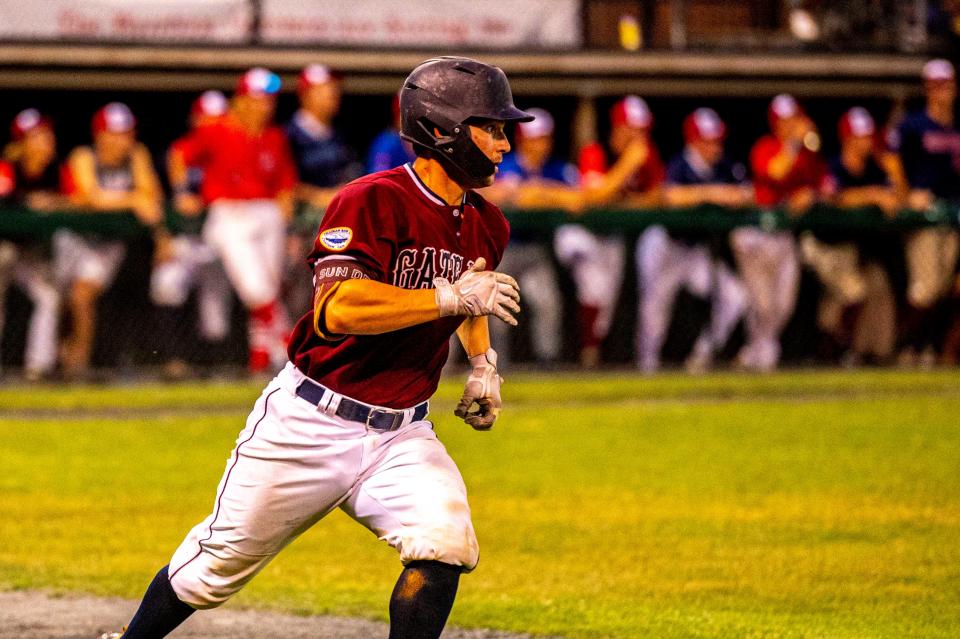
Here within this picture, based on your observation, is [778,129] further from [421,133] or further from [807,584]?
[421,133]

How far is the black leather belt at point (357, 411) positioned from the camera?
15.0 feet

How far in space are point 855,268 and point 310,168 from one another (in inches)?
187

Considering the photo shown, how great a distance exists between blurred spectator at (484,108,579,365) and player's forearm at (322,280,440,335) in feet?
28.3

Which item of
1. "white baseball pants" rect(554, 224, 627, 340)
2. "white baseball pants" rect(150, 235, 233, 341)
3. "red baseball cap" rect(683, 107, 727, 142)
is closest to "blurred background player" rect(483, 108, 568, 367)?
"white baseball pants" rect(554, 224, 627, 340)

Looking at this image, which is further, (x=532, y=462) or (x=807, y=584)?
(x=532, y=462)

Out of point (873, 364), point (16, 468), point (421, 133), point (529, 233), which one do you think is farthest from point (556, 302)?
point (421, 133)

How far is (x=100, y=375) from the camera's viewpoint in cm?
1278

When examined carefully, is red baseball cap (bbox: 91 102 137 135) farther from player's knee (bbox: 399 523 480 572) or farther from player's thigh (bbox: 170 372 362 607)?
player's knee (bbox: 399 523 480 572)

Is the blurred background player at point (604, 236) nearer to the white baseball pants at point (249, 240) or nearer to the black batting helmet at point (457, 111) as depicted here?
the white baseball pants at point (249, 240)

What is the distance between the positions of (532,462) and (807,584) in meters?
3.32

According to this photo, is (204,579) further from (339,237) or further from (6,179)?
(6,179)

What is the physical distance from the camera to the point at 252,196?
12469 millimetres

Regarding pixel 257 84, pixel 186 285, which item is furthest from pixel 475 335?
pixel 186 285

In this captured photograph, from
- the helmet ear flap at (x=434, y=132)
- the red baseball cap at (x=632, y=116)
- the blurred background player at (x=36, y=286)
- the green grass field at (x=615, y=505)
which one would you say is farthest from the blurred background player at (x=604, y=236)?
the helmet ear flap at (x=434, y=132)
